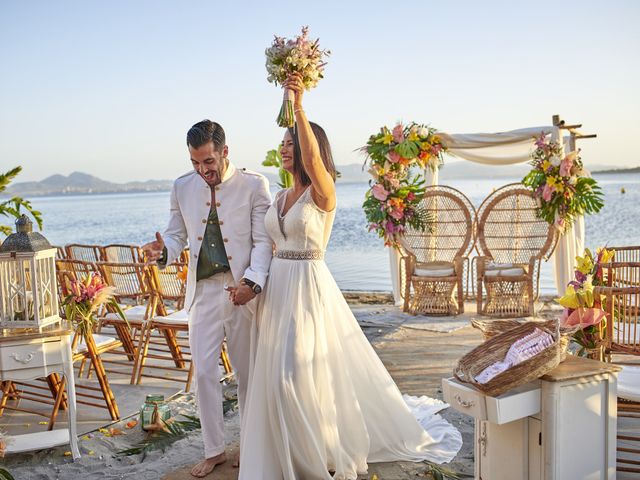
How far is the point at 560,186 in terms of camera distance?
7.87 meters

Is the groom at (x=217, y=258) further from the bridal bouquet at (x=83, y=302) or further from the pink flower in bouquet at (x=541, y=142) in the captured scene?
the pink flower in bouquet at (x=541, y=142)

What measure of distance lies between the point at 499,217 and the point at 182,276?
4534 millimetres

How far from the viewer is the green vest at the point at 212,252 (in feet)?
12.0

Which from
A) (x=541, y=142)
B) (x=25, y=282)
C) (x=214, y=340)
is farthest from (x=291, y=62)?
(x=541, y=142)

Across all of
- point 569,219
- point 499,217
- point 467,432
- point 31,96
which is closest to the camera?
point 467,432

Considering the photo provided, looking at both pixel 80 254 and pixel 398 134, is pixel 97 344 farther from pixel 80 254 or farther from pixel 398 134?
pixel 398 134

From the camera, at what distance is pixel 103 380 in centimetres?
470

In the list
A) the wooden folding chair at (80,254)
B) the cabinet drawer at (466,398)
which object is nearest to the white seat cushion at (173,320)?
the wooden folding chair at (80,254)

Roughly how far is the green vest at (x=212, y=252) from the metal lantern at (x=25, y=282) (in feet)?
3.65

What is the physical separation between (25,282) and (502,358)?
2.86m

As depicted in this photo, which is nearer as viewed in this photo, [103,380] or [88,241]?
[103,380]

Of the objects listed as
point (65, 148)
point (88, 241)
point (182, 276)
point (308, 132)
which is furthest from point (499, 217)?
point (65, 148)

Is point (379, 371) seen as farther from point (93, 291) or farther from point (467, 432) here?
point (93, 291)

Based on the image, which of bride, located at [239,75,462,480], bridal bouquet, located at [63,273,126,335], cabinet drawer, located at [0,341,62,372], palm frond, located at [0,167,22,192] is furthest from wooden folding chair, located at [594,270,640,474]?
palm frond, located at [0,167,22,192]
